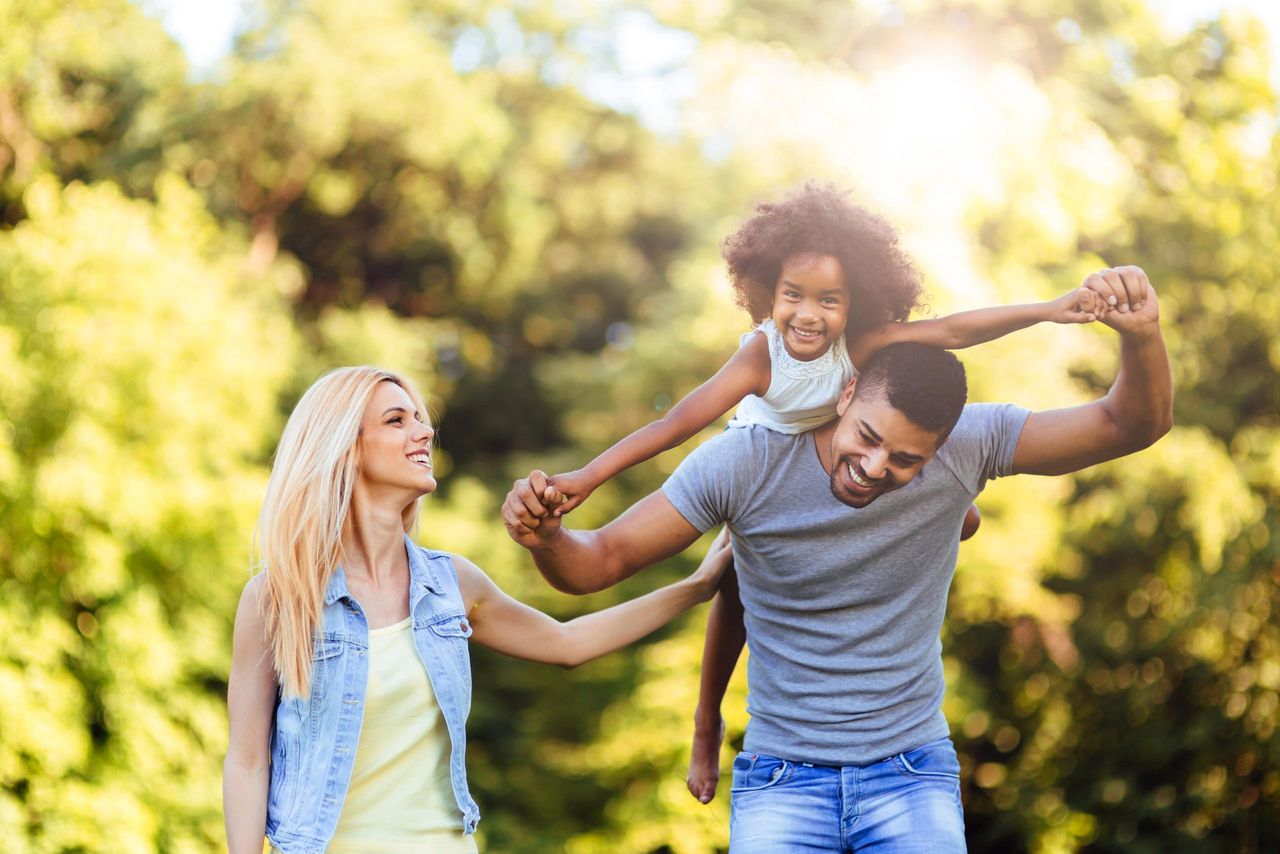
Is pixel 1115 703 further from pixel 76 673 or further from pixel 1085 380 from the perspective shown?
pixel 76 673

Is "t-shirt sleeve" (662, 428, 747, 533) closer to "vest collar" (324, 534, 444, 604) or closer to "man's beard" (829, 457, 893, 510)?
"man's beard" (829, 457, 893, 510)

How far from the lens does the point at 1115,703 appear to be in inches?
428

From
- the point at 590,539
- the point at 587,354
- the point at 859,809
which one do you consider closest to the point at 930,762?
the point at 859,809

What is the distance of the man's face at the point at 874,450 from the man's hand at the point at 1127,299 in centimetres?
37

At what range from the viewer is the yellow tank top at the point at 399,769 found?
2289 mm

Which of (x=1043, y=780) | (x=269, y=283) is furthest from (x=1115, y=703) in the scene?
(x=269, y=283)

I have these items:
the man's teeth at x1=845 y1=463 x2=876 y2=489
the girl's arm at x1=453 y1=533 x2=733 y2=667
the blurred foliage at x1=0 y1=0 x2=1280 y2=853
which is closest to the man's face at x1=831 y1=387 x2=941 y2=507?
the man's teeth at x1=845 y1=463 x2=876 y2=489

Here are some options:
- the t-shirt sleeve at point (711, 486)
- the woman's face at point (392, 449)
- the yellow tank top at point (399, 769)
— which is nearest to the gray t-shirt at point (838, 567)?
the t-shirt sleeve at point (711, 486)

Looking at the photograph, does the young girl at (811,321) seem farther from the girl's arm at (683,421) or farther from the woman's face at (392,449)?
the woman's face at (392,449)

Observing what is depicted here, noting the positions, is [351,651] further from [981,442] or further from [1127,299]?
[1127,299]

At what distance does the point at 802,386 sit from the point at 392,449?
2.46 ft

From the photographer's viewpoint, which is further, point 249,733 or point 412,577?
point 412,577

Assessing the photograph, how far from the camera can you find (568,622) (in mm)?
2688

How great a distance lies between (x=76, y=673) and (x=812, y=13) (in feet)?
33.2
